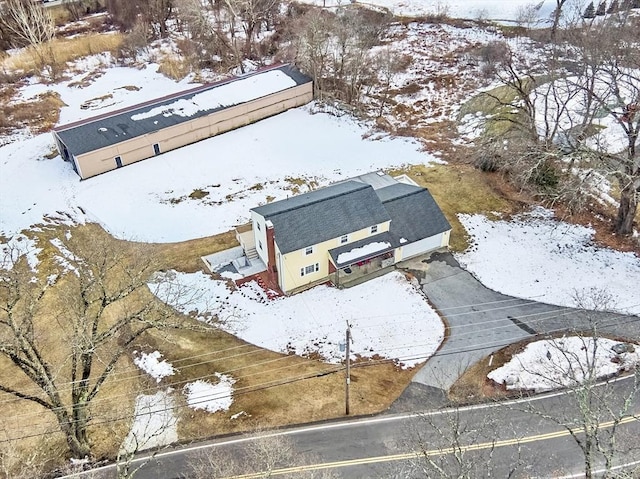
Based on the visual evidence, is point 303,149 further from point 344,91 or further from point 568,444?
point 568,444

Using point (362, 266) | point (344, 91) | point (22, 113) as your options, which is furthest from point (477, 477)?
point (22, 113)

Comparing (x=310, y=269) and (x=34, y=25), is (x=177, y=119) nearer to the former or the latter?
(x=310, y=269)

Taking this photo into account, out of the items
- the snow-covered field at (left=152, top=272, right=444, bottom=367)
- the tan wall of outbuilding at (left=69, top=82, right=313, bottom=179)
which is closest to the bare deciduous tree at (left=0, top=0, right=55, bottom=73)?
the tan wall of outbuilding at (left=69, top=82, right=313, bottom=179)

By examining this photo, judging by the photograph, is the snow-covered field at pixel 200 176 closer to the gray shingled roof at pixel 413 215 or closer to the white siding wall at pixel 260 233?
the white siding wall at pixel 260 233

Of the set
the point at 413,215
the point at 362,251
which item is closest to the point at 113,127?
the point at 362,251

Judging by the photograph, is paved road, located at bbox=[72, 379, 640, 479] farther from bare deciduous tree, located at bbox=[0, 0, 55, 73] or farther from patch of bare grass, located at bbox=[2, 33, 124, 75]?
bare deciduous tree, located at bbox=[0, 0, 55, 73]

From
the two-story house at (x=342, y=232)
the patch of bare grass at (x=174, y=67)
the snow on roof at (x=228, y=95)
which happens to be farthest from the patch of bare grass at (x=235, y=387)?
the patch of bare grass at (x=174, y=67)
